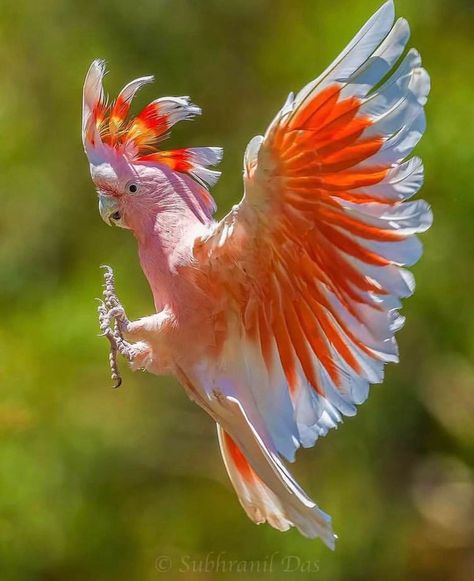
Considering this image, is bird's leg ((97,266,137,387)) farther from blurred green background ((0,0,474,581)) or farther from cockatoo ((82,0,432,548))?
blurred green background ((0,0,474,581))

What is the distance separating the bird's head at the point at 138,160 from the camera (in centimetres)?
104

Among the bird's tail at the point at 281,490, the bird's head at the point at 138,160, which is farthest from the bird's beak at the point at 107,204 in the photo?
the bird's tail at the point at 281,490

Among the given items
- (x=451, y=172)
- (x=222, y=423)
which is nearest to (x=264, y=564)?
(x=451, y=172)

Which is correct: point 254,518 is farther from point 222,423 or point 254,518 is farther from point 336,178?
point 336,178

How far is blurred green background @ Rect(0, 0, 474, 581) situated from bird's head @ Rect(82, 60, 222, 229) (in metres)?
1.18

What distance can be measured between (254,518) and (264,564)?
4.19ft

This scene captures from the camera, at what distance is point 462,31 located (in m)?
2.48

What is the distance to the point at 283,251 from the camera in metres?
0.97

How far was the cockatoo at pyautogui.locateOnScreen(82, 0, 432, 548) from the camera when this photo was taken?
918mm

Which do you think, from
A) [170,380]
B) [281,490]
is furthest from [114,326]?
[170,380]

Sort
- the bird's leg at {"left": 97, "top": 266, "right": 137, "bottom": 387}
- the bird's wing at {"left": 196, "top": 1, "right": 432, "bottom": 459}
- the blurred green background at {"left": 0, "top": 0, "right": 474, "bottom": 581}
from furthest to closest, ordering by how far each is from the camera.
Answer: the blurred green background at {"left": 0, "top": 0, "right": 474, "bottom": 581}
the bird's leg at {"left": 97, "top": 266, "right": 137, "bottom": 387}
the bird's wing at {"left": 196, "top": 1, "right": 432, "bottom": 459}

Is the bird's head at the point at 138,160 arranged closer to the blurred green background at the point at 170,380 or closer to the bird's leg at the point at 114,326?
the bird's leg at the point at 114,326

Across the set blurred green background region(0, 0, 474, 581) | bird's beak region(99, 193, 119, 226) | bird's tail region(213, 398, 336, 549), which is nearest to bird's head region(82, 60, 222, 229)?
bird's beak region(99, 193, 119, 226)

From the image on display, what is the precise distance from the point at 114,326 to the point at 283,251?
0.19 metres
